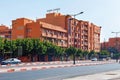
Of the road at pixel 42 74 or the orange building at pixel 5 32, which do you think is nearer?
the road at pixel 42 74

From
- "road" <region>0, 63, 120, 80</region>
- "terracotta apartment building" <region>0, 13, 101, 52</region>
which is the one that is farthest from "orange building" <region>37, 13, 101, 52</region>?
"road" <region>0, 63, 120, 80</region>

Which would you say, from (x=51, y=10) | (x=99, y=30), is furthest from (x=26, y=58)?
(x=99, y=30)

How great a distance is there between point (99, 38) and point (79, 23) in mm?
32068

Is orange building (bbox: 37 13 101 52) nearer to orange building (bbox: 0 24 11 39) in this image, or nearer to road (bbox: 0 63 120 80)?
orange building (bbox: 0 24 11 39)

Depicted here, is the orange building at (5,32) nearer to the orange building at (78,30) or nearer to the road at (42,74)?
the orange building at (78,30)

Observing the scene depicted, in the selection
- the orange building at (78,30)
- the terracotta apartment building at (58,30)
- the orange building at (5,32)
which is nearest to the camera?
the terracotta apartment building at (58,30)

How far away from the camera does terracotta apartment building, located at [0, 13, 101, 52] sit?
90.9 meters

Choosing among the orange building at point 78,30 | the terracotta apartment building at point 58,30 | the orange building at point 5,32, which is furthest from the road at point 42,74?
the orange building at point 5,32

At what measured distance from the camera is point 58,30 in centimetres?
9756

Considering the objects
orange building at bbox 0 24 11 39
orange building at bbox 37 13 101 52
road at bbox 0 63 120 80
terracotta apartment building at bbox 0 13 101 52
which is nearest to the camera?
road at bbox 0 63 120 80

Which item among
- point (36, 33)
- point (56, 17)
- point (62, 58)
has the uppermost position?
point (56, 17)

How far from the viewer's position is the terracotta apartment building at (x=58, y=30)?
9088cm

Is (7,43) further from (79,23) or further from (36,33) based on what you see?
(79,23)

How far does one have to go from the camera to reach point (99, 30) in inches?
5753
